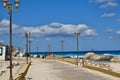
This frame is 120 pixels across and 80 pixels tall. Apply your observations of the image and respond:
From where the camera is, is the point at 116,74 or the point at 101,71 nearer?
the point at 116,74

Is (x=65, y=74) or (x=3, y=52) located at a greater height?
(x=3, y=52)

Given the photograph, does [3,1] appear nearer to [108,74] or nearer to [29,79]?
[29,79]

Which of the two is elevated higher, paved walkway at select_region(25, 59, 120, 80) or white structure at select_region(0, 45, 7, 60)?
white structure at select_region(0, 45, 7, 60)

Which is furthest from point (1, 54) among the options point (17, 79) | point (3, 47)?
point (17, 79)

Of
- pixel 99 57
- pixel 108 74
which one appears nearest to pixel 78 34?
pixel 108 74

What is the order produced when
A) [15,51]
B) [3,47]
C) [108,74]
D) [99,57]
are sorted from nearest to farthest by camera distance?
[108,74] → [3,47] → [99,57] → [15,51]

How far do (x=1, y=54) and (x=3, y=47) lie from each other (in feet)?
11.0

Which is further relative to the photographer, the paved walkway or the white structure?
the white structure

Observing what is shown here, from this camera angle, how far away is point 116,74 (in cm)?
3597

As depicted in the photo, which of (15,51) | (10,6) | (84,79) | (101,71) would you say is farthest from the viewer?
(15,51)

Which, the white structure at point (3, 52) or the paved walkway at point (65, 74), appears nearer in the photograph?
the paved walkway at point (65, 74)

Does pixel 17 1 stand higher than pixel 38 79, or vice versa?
pixel 17 1

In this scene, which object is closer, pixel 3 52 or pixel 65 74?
pixel 65 74

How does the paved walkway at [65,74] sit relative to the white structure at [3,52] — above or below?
below
